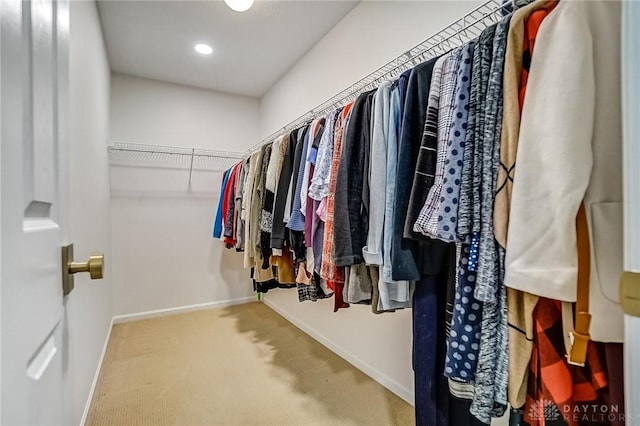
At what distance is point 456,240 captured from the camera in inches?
26.9

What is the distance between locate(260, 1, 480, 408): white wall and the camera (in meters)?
1.55

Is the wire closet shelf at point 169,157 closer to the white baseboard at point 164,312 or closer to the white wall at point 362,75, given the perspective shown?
the white wall at point 362,75

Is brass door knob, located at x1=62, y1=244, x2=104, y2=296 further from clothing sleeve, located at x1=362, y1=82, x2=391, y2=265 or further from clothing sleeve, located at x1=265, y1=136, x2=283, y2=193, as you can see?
clothing sleeve, located at x1=265, y1=136, x2=283, y2=193

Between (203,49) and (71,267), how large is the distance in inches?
97.7

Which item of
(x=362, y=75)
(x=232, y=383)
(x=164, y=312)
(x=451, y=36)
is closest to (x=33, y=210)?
(x=451, y=36)

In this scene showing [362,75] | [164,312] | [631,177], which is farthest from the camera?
[164,312]

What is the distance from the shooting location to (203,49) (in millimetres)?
2477

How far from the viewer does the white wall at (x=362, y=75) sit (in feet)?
5.09

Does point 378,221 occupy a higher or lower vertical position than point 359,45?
lower

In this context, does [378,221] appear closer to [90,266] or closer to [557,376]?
[557,376]

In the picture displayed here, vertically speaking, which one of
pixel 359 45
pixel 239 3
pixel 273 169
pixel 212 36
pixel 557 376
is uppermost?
pixel 212 36

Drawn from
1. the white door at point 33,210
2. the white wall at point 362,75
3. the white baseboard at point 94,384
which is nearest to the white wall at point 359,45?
the white wall at point 362,75

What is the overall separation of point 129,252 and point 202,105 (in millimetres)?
1768

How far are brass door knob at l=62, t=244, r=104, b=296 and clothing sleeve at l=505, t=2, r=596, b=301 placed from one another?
84cm
